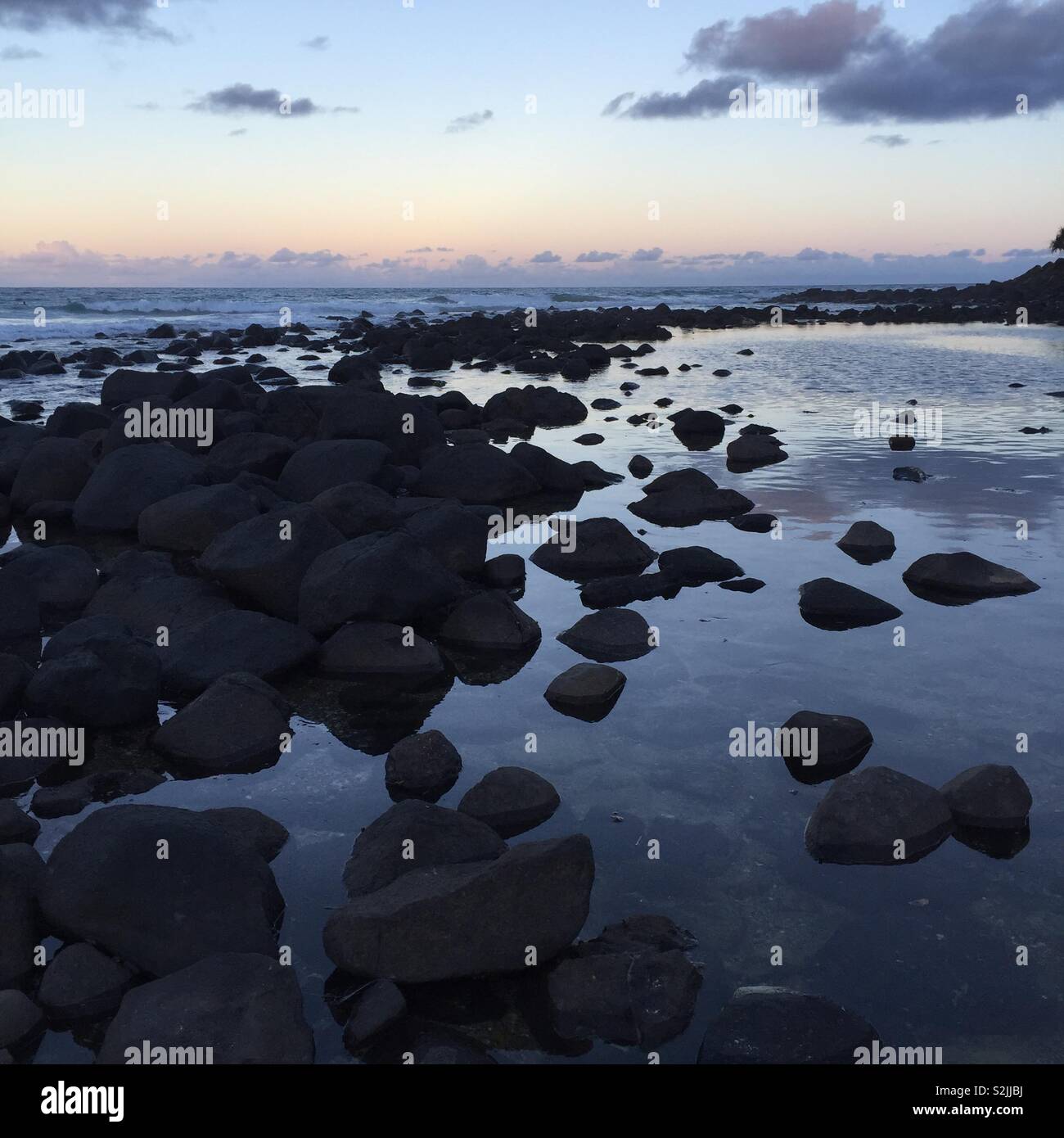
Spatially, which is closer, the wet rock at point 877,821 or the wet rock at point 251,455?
the wet rock at point 877,821

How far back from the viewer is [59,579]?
8.68 meters

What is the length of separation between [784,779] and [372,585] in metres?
3.50

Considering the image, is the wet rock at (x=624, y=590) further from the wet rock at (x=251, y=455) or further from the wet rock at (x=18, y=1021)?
the wet rock at (x=18, y=1021)

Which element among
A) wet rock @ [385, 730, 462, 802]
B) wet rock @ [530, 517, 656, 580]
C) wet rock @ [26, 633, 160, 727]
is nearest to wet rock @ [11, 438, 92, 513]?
wet rock @ [530, 517, 656, 580]

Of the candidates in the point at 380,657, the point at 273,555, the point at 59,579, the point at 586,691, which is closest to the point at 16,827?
the point at 380,657

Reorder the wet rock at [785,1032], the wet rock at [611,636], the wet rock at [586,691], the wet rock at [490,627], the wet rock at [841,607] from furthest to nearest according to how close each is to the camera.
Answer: the wet rock at [841,607] < the wet rock at [490,627] < the wet rock at [611,636] < the wet rock at [586,691] < the wet rock at [785,1032]

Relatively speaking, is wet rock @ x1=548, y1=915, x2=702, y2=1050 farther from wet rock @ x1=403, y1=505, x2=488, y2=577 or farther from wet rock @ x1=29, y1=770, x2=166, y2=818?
wet rock @ x1=403, y1=505, x2=488, y2=577

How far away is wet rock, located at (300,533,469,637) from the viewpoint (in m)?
7.72

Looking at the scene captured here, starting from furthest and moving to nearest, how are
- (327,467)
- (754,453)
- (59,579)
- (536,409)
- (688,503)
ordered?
(536,409) → (754,453) → (688,503) → (327,467) → (59,579)

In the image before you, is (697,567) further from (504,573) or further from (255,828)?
(255,828)

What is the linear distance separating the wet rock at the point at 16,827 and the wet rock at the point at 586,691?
3056 millimetres

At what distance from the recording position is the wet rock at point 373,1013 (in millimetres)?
3682

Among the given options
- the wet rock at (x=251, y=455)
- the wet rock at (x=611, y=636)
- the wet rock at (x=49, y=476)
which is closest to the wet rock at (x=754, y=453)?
the wet rock at (x=251, y=455)

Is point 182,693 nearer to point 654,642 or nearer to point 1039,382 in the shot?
point 654,642
